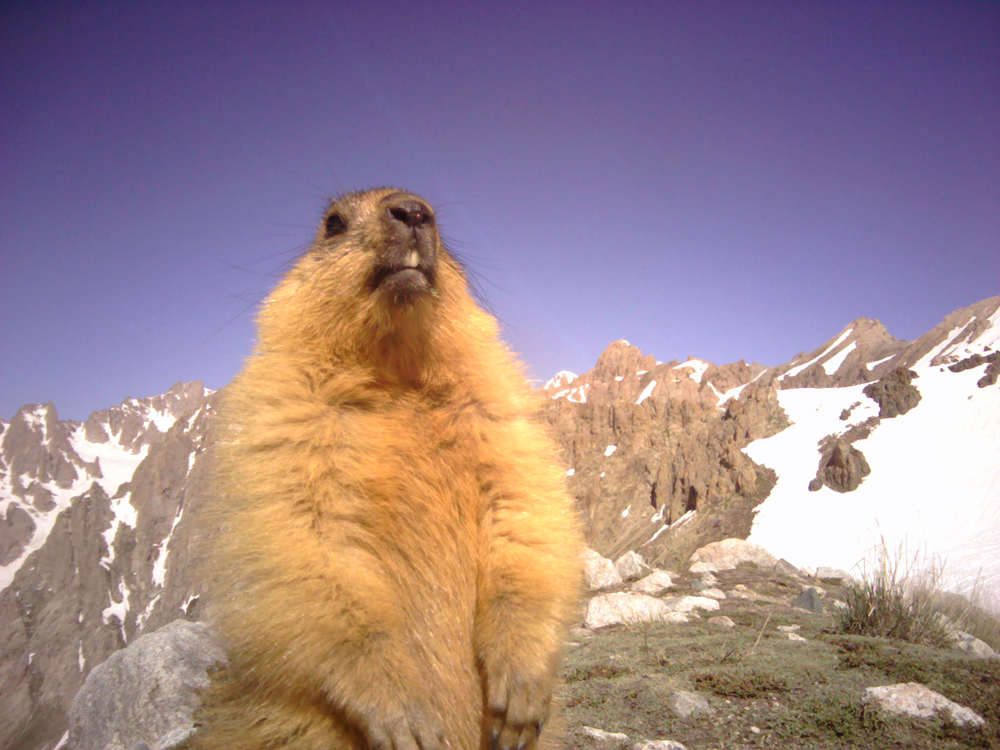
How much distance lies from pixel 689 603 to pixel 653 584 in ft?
7.17

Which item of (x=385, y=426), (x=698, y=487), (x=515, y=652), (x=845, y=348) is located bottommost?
(x=515, y=652)

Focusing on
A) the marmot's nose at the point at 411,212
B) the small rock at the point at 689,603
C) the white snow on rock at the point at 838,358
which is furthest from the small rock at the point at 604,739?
the white snow on rock at the point at 838,358

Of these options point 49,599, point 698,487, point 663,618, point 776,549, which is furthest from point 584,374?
point 663,618

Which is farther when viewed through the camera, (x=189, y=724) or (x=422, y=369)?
(x=189, y=724)

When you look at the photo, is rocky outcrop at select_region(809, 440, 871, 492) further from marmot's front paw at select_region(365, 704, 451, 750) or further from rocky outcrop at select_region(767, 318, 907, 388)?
marmot's front paw at select_region(365, 704, 451, 750)

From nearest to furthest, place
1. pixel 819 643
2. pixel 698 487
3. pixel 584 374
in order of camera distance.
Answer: pixel 819 643 → pixel 698 487 → pixel 584 374

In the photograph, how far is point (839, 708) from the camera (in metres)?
5.14

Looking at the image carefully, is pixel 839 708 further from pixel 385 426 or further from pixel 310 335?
pixel 310 335

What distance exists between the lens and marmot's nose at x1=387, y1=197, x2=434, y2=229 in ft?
11.6

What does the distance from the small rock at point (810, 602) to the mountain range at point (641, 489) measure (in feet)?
6.63

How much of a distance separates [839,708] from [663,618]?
16.3ft

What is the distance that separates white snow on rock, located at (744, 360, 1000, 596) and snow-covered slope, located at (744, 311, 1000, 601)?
105mm

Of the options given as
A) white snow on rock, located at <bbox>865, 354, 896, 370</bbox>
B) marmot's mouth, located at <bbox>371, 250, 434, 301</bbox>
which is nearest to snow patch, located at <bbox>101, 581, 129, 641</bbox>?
marmot's mouth, located at <bbox>371, 250, 434, 301</bbox>

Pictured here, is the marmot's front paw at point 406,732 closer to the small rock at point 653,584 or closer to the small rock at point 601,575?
the small rock at point 653,584
